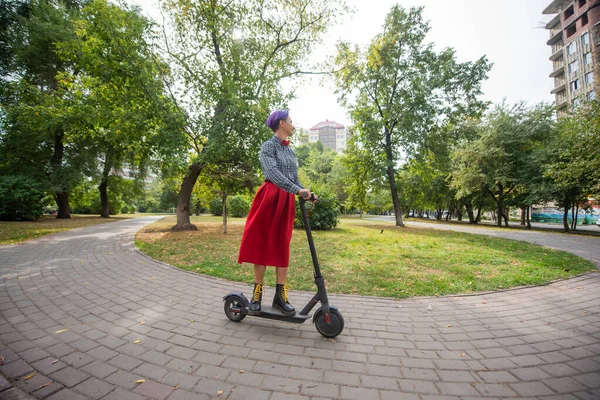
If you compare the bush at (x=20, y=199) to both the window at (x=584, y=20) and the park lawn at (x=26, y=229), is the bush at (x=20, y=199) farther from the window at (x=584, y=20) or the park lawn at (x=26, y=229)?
the window at (x=584, y=20)

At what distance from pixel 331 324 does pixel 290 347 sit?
0.47 metres

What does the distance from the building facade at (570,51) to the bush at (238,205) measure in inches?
1648

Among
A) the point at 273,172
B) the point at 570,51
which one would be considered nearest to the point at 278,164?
the point at 273,172

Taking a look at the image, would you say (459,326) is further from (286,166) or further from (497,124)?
(497,124)

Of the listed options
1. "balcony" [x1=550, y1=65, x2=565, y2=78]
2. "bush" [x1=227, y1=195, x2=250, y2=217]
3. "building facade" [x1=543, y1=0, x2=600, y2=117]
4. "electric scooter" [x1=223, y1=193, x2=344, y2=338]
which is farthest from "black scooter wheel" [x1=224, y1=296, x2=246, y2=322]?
"balcony" [x1=550, y1=65, x2=565, y2=78]

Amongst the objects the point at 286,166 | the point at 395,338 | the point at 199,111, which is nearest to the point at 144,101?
the point at 199,111

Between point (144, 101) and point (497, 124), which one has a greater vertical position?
point (497, 124)

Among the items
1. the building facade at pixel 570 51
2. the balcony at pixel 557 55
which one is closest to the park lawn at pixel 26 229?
the building facade at pixel 570 51

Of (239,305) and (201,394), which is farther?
(239,305)

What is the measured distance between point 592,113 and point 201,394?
1788 cm

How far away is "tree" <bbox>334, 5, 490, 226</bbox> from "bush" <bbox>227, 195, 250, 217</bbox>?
1324 centimetres

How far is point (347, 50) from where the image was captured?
14.4 m

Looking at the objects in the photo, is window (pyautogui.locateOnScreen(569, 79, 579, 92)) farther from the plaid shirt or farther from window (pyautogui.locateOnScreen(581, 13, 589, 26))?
the plaid shirt

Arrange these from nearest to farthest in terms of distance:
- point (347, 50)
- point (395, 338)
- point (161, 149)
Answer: point (395, 338) → point (161, 149) → point (347, 50)
